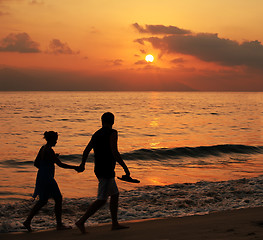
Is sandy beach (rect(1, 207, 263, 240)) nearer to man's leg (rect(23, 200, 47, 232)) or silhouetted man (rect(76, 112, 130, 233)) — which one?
man's leg (rect(23, 200, 47, 232))

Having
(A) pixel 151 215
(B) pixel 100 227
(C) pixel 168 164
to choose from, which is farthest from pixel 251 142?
(B) pixel 100 227

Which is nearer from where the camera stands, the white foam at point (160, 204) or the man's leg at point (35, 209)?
the man's leg at point (35, 209)

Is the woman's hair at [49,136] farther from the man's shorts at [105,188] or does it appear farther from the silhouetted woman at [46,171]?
the man's shorts at [105,188]

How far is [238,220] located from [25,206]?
5157 mm

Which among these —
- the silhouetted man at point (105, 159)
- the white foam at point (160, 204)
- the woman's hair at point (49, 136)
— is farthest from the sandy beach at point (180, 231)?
the woman's hair at point (49, 136)

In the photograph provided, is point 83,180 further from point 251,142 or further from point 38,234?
point 251,142

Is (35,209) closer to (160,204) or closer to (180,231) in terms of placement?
(180,231)

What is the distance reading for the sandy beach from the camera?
540 centimetres

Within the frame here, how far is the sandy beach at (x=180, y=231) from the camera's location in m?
5.40

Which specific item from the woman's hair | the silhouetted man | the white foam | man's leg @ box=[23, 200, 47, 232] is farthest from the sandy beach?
the woman's hair

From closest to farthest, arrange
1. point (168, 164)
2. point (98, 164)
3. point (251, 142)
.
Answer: point (98, 164) < point (168, 164) < point (251, 142)

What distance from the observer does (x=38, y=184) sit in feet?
20.2

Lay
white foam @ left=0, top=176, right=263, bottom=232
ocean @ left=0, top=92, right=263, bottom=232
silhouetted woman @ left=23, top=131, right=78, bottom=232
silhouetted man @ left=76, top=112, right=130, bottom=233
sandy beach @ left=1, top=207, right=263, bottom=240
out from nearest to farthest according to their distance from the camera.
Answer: sandy beach @ left=1, top=207, right=263, bottom=240 < silhouetted man @ left=76, top=112, right=130, bottom=233 < silhouetted woman @ left=23, top=131, right=78, bottom=232 < white foam @ left=0, top=176, right=263, bottom=232 < ocean @ left=0, top=92, right=263, bottom=232

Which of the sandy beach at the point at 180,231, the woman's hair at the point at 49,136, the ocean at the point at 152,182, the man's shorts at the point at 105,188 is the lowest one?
the ocean at the point at 152,182
